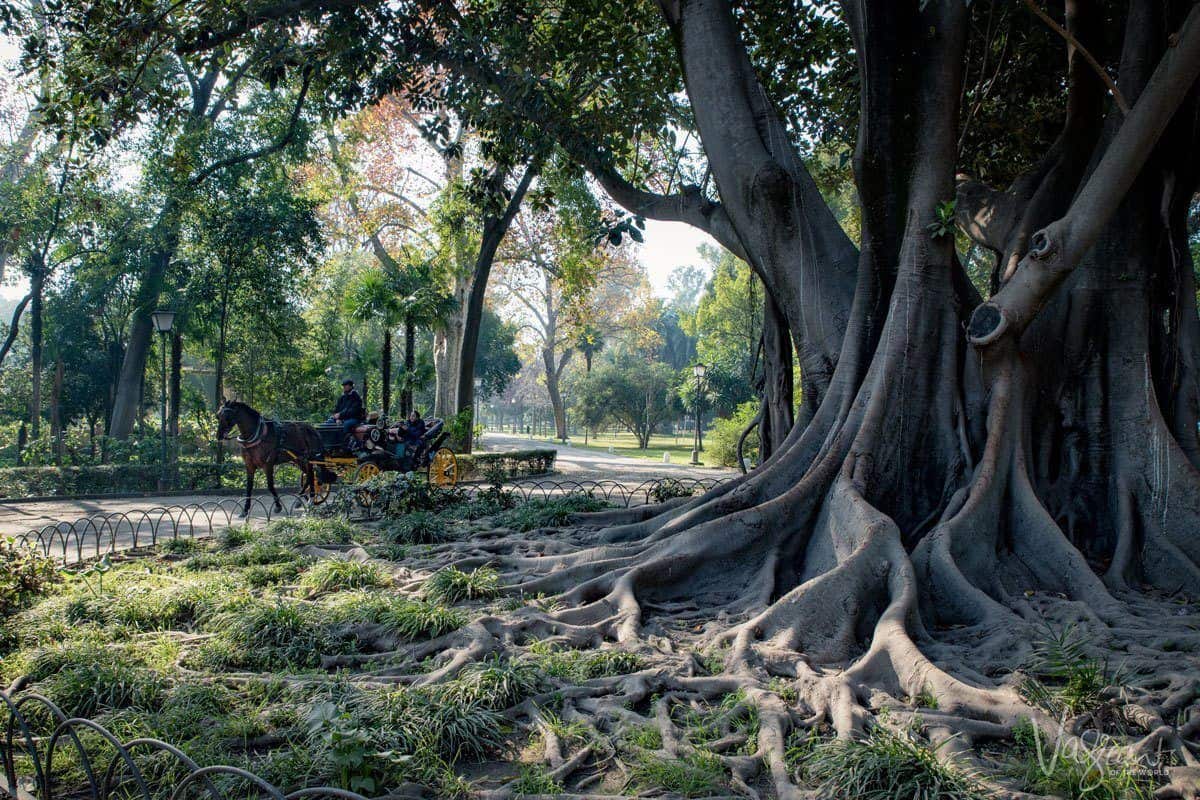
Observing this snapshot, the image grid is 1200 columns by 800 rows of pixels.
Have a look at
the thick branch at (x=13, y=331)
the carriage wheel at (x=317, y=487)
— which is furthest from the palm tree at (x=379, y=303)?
the thick branch at (x=13, y=331)

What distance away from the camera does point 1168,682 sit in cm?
401

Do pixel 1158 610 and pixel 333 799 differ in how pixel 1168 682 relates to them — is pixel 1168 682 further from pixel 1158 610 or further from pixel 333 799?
pixel 333 799

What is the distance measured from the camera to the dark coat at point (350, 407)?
14062 mm

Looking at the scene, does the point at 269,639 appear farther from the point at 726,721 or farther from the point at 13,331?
the point at 13,331

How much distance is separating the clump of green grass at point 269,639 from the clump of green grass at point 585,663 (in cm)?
142

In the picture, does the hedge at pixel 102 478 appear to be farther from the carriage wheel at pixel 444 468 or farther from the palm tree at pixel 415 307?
the carriage wheel at pixel 444 468

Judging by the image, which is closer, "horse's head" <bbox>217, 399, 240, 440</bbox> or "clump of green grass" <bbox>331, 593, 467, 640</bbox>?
"clump of green grass" <bbox>331, 593, 467, 640</bbox>

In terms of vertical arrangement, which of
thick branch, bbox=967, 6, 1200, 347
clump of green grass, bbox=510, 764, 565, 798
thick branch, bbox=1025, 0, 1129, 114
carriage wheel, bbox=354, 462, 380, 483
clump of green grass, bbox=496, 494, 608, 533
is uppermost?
thick branch, bbox=1025, 0, 1129, 114

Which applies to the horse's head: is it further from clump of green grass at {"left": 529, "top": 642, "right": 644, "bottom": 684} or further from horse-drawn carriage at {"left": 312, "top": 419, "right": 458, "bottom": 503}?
clump of green grass at {"left": 529, "top": 642, "right": 644, "bottom": 684}

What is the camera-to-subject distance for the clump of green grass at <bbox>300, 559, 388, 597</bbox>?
21.2 ft

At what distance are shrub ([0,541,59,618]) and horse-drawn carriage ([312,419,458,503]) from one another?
19.8 ft

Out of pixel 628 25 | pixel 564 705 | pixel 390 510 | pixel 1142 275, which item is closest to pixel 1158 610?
pixel 1142 275

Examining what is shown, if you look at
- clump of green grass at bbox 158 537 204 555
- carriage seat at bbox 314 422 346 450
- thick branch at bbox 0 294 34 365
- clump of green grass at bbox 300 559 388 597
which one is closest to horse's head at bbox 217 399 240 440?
carriage seat at bbox 314 422 346 450

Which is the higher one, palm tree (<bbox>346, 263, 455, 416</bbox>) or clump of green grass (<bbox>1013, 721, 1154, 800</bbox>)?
palm tree (<bbox>346, 263, 455, 416</bbox>)
